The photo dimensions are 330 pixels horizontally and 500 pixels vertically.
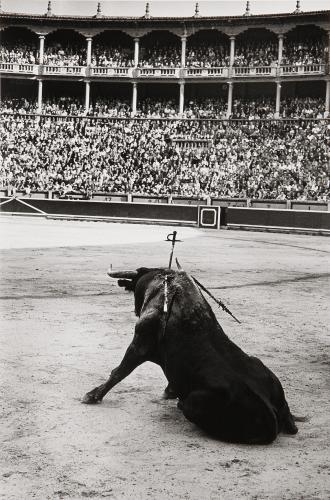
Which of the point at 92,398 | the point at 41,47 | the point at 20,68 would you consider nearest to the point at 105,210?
the point at 20,68

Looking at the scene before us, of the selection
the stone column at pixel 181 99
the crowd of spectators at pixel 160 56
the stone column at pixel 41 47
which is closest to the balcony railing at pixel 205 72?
the stone column at pixel 181 99

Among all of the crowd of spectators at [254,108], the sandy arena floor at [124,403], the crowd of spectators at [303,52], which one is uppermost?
the crowd of spectators at [303,52]

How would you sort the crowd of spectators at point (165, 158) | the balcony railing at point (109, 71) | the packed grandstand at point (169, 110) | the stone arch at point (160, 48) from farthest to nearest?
the stone arch at point (160, 48) → the balcony railing at point (109, 71) → the packed grandstand at point (169, 110) → the crowd of spectators at point (165, 158)

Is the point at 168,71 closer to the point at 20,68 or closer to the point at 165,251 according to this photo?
the point at 20,68

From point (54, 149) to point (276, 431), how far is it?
32274mm

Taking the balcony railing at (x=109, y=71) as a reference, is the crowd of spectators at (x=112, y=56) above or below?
above

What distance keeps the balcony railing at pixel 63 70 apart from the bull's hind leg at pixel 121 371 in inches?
1455

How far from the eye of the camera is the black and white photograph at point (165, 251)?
3.74m

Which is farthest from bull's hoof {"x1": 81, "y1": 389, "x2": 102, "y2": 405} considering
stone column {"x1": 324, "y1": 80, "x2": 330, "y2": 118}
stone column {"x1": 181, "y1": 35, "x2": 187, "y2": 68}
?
stone column {"x1": 181, "y1": 35, "x2": 187, "y2": 68}

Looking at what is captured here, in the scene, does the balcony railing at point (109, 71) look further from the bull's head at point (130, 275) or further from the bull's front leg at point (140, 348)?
the bull's front leg at point (140, 348)

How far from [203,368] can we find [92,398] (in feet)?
3.03

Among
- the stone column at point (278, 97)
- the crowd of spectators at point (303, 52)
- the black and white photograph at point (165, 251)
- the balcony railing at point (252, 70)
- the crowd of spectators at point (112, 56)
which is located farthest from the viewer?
the crowd of spectators at point (112, 56)

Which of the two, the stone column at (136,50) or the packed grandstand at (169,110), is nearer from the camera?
the packed grandstand at (169,110)

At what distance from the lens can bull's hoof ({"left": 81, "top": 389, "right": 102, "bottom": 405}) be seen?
4.50 meters
